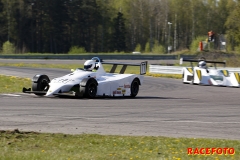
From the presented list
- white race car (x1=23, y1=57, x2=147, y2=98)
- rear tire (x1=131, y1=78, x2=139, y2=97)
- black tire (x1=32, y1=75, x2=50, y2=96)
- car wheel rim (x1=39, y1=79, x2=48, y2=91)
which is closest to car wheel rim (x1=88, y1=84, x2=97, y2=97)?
white race car (x1=23, y1=57, x2=147, y2=98)

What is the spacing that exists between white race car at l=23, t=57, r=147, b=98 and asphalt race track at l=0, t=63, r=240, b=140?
40 centimetres

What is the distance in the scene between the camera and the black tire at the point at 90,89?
1808 cm

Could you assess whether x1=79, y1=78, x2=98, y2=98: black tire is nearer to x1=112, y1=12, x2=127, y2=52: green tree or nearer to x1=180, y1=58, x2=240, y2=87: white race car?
x1=180, y1=58, x2=240, y2=87: white race car

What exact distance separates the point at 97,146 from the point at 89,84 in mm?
9312

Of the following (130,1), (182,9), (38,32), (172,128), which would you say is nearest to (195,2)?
(182,9)

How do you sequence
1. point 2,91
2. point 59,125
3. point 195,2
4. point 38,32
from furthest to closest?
point 195,2 < point 38,32 < point 2,91 < point 59,125

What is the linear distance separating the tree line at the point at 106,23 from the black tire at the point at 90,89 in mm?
52061

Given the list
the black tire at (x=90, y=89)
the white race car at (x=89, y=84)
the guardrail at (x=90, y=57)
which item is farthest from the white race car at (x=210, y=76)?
the guardrail at (x=90, y=57)

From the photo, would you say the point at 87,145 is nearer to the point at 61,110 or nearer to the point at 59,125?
the point at 59,125

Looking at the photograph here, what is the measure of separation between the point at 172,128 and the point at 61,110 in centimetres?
385

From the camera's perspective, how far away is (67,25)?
86.9m

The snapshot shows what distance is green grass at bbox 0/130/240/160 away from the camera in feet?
26.1

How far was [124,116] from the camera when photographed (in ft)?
44.7

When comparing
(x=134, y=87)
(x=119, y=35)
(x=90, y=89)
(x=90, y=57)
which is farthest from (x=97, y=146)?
(x=119, y=35)
